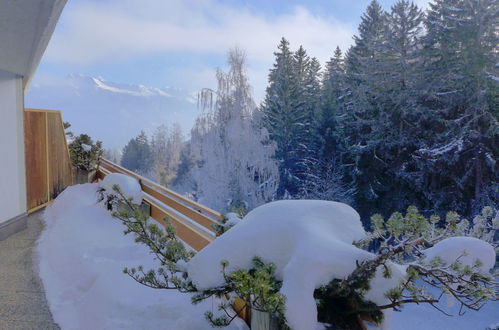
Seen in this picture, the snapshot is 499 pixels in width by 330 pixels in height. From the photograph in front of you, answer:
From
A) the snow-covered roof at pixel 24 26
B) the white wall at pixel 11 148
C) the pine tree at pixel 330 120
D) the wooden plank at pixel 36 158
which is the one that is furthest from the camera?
the pine tree at pixel 330 120

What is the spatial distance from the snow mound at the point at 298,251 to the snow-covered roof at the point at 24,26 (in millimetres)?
1978

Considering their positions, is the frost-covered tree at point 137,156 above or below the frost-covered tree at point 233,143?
below

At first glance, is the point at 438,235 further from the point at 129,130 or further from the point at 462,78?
the point at 129,130

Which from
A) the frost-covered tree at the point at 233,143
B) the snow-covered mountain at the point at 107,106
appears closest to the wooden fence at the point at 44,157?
the frost-covered tree at the point at 233,143

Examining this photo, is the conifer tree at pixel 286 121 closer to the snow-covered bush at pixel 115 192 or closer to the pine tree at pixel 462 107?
the pine tree at pixel 462 107

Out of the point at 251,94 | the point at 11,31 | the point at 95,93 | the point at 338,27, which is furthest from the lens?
the point at 95,93

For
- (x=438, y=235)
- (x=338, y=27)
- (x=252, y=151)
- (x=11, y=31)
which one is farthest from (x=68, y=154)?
(x=252, y=151)

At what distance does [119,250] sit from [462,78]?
11947mm

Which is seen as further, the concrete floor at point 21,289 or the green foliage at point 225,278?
the concrete floor at point 21,289

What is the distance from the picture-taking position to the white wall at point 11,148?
12.8 feet

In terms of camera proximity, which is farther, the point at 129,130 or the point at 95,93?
the point at 95,93

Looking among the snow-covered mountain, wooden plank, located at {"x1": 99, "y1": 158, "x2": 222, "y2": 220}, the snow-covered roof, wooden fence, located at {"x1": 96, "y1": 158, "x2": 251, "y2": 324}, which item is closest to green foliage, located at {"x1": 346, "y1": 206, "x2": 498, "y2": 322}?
wooden fence, located at {"x1": 96, "y1": 158, "x2": 251, "y2": 324}

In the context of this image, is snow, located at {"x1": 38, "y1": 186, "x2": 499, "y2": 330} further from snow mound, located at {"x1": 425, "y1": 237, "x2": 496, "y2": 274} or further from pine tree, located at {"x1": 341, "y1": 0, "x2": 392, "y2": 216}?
pine tree, located at {"x1": 341, "y1": 0, "x2": 392, "y2": 216}

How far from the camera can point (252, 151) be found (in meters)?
13.5
